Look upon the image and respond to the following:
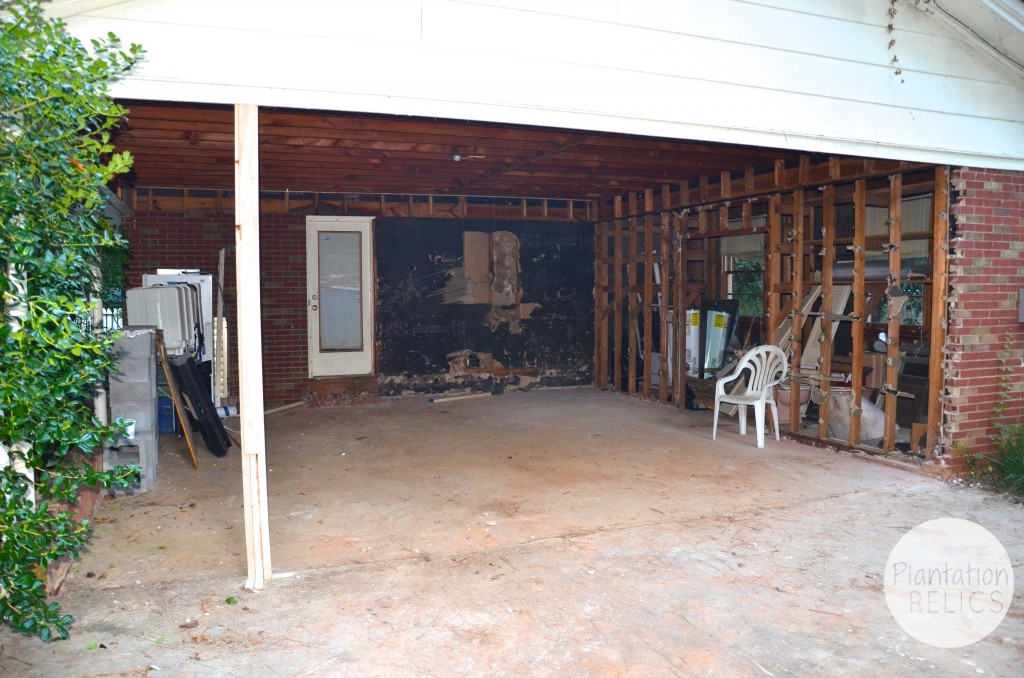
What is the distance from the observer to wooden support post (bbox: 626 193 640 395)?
30.5ft

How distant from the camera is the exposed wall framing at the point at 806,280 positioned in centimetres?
593

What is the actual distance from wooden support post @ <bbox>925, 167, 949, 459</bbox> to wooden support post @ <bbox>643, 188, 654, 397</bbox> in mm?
3674

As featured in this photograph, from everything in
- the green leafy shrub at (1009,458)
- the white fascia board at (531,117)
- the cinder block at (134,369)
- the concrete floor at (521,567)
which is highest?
the white fascia board at (531,117)

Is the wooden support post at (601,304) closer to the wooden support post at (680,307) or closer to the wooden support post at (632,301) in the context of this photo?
the wooden support post at (632,301)

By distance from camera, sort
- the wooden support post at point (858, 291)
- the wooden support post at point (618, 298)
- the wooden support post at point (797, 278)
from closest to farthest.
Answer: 1. the wooden support post at point (858, 291)
2. the wooden support post at point (797, 278)
3. the wooden support post at point (618, 298)

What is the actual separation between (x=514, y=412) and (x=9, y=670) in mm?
5981

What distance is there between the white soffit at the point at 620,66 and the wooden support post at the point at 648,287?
3.90 meters

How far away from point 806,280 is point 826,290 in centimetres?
64

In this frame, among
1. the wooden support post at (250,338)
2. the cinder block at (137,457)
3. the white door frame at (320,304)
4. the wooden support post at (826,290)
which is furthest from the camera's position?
the white door frame at (320,304)

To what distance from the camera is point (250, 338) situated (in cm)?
359

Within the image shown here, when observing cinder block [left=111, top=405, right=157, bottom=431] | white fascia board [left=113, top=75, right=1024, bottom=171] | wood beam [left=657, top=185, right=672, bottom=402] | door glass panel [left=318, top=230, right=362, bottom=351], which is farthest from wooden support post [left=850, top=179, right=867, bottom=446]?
door glass panel [left=318, top=230, right=362, bottom=351]

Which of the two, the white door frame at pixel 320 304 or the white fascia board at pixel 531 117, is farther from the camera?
the white door frame at pixel 320 304

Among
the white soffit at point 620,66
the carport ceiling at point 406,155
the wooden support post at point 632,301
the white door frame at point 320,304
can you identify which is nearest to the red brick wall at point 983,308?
the white soffit at point 620,66

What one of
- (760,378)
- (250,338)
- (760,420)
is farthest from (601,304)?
(250,338)
